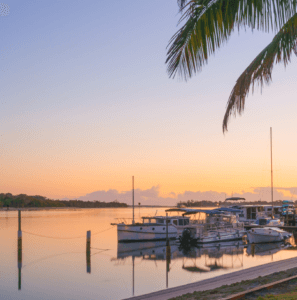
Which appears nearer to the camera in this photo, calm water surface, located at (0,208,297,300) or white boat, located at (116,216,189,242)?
calm water surface, located at (0,208,297,300)

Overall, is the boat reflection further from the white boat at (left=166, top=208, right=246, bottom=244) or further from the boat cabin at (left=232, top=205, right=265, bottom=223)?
the boat cabin at (left=232, top=205, right=265, bottom=223)

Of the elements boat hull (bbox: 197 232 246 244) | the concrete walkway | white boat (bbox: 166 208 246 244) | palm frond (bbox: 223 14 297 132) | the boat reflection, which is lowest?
the boat reflection

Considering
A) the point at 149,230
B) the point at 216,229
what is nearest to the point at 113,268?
the point at 149,230

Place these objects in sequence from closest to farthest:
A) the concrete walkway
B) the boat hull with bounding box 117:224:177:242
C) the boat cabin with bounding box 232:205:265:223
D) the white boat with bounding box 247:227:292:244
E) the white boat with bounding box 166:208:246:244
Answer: the concrete walkway, the white boat with bounding box 166:208:246:244, the white boat with bounding box 247:227:292:244, the boat hull with bounding box 117:224:177:242, the boat cabin with bounding box 232:205:265:223

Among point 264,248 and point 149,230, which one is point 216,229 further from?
point 149,230

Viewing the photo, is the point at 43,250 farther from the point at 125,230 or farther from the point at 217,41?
the point at 217,41

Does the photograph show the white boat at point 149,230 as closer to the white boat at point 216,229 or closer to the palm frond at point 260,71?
the white boat at point 216,229

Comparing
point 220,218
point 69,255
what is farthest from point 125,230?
point 220,218

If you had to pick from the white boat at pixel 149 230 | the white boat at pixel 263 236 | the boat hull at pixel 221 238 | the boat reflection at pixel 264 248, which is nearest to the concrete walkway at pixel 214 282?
the boat reflection at pixel 264 248

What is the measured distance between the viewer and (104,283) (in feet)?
83.0

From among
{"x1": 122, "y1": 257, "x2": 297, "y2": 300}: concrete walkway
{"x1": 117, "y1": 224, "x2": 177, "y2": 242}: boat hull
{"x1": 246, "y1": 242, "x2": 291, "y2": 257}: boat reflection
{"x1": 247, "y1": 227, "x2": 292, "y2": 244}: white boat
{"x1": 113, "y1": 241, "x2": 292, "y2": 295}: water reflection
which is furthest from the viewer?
{"x1": 117, "y1": 224, "x2": 177, "y2": 242}: boat hull

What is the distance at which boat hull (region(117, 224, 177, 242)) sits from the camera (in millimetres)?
44781

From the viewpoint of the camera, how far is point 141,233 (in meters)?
44.8

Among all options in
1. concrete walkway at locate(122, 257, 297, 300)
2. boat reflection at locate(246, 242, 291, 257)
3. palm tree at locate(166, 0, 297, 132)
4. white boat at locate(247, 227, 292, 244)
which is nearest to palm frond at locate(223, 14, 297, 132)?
palm tree at locate(166, 0, 297, 132)
